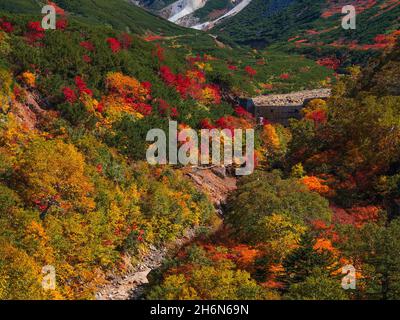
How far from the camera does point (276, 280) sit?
28.4 meters

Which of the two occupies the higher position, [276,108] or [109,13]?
[109,13]

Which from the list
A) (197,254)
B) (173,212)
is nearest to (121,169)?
(173,212)

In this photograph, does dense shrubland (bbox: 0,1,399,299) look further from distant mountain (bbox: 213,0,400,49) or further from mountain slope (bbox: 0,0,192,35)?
distant mountain (bbox: 213,0,400,49)

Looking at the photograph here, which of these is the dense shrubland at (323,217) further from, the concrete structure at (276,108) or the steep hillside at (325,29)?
the steep hillside at (325,29)

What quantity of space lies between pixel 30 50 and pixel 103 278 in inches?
1037

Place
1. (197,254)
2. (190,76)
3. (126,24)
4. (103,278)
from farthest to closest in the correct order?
(126,24), (190,76), (103,278), (197,254)

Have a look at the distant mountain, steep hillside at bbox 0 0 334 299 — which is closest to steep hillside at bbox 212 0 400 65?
the distant mountain

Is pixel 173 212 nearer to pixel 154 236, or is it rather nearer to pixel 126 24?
pixel 154 236

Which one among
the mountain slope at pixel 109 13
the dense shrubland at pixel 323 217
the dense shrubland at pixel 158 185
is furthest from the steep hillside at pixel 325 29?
the dense shrubland at pixel 323 217

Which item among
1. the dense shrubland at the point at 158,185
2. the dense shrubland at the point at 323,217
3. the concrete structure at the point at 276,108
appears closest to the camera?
the dense shrubland at the point at 323,217

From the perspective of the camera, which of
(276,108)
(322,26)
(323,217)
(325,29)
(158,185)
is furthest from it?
(322,26)

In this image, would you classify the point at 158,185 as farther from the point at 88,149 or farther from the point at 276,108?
the point at 276,108

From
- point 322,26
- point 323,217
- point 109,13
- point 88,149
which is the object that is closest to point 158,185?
point 88,149

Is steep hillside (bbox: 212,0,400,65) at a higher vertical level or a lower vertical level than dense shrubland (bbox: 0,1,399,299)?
higher
